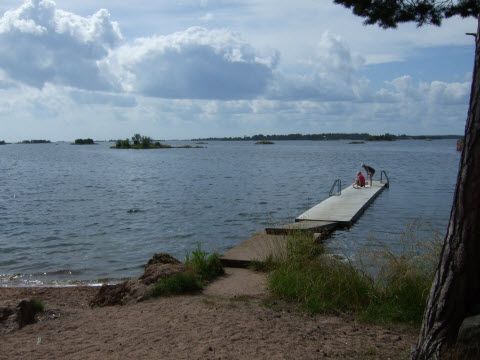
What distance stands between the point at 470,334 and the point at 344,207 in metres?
16.8

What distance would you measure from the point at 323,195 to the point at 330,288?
76.1 feet

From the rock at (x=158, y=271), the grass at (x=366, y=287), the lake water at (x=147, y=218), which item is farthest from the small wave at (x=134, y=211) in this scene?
the grass at (x=366, y=287)

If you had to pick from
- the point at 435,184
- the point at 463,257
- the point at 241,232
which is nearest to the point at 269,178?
the point at 435,184

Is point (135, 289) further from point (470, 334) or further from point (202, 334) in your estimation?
point (470, 334)

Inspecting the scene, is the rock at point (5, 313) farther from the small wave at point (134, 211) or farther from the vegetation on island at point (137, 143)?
the vegetation on island at point (137, 143)

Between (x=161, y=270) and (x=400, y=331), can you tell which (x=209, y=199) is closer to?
(x=161, y=270)

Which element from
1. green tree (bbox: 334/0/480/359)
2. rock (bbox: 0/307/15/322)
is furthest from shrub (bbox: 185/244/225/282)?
green tree (bbox: 334/0/480/359)

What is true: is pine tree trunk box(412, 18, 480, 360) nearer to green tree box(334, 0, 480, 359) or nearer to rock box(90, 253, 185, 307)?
green tree box(334, 0, 480, 359)

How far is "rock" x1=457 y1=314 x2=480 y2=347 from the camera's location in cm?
462

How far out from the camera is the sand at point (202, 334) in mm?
5414

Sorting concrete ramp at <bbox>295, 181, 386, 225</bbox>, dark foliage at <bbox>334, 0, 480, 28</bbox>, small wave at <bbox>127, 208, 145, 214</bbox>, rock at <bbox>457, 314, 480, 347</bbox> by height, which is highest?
dark foliage at <bbox>334, 0, 480, 28</bbox>

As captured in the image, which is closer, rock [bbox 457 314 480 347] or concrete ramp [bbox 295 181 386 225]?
rock [bbox 457 314 480 347]

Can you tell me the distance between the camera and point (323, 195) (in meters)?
30.3

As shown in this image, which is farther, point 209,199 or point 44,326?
point 209,199
